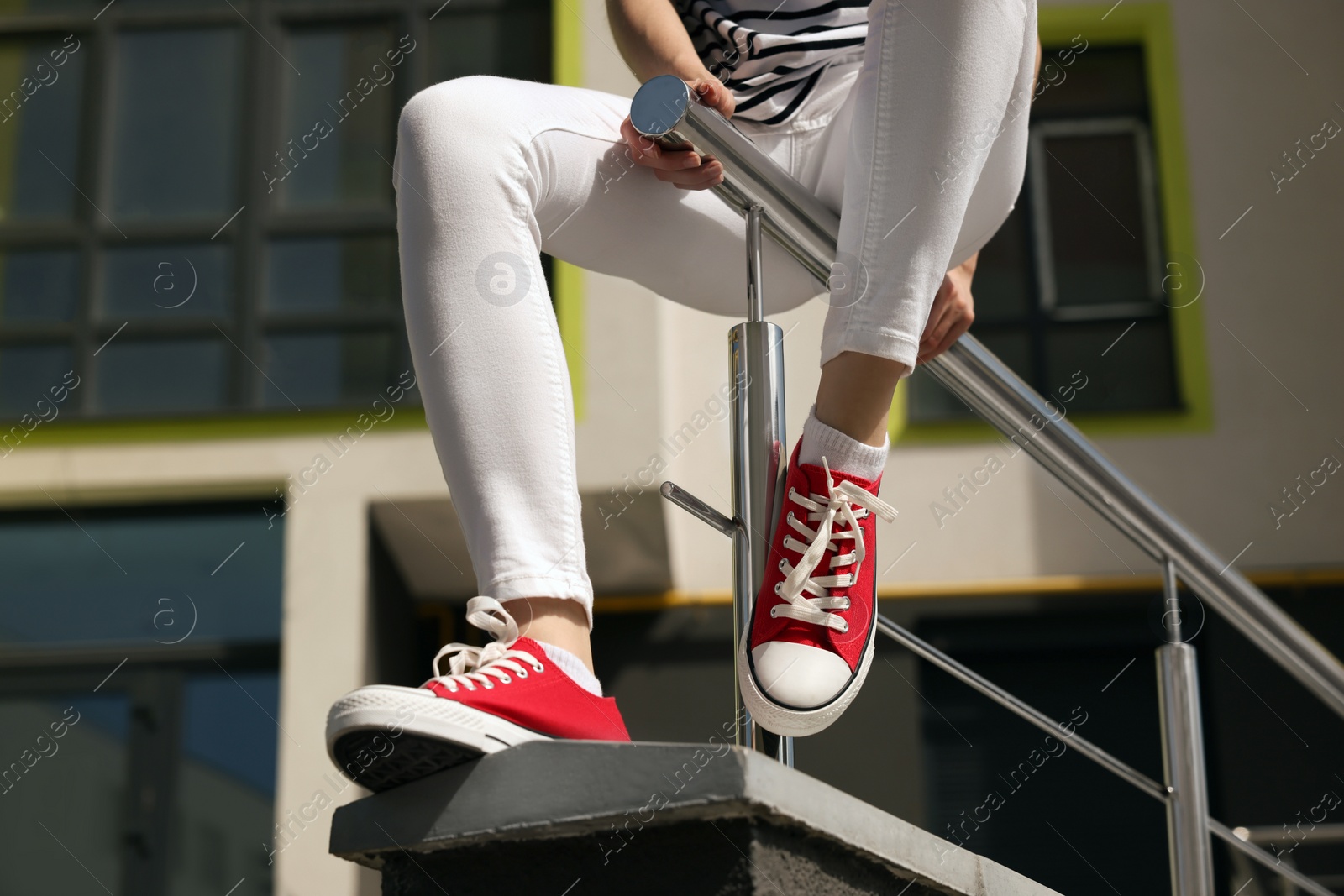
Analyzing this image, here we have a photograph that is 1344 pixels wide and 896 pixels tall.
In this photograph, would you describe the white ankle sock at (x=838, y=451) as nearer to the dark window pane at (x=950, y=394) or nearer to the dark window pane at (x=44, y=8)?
the dark window pane at (x=950, y=394)

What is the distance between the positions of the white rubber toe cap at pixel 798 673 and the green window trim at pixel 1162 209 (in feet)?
13.3

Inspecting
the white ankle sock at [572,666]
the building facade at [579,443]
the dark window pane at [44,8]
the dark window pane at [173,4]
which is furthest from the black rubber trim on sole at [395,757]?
the dark window pane at [44,8]

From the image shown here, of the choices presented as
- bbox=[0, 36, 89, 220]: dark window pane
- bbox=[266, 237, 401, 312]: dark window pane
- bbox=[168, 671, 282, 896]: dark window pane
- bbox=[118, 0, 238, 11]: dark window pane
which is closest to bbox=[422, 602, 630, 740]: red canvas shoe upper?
bbox=[168, 671, 282, 896]: dark window pane

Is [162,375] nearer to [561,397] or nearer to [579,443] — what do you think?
[579,443]

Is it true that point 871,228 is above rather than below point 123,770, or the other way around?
below

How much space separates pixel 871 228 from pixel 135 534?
13.9 feet

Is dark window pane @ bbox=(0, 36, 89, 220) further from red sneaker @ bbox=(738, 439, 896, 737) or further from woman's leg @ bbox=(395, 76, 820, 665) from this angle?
red sneaker @ bbox=(738, 439, 896, 737)

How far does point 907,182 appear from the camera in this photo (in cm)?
83

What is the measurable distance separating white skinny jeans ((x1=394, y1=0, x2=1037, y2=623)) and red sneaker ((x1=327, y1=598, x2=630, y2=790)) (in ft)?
0.15

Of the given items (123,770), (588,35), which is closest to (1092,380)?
(588,35)

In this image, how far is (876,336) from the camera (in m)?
0.81

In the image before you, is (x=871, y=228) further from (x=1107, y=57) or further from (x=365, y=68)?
(x=1107, y=57)

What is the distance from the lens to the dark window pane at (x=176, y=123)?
4844 millimetres

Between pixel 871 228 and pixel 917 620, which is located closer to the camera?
pixel 871 228
